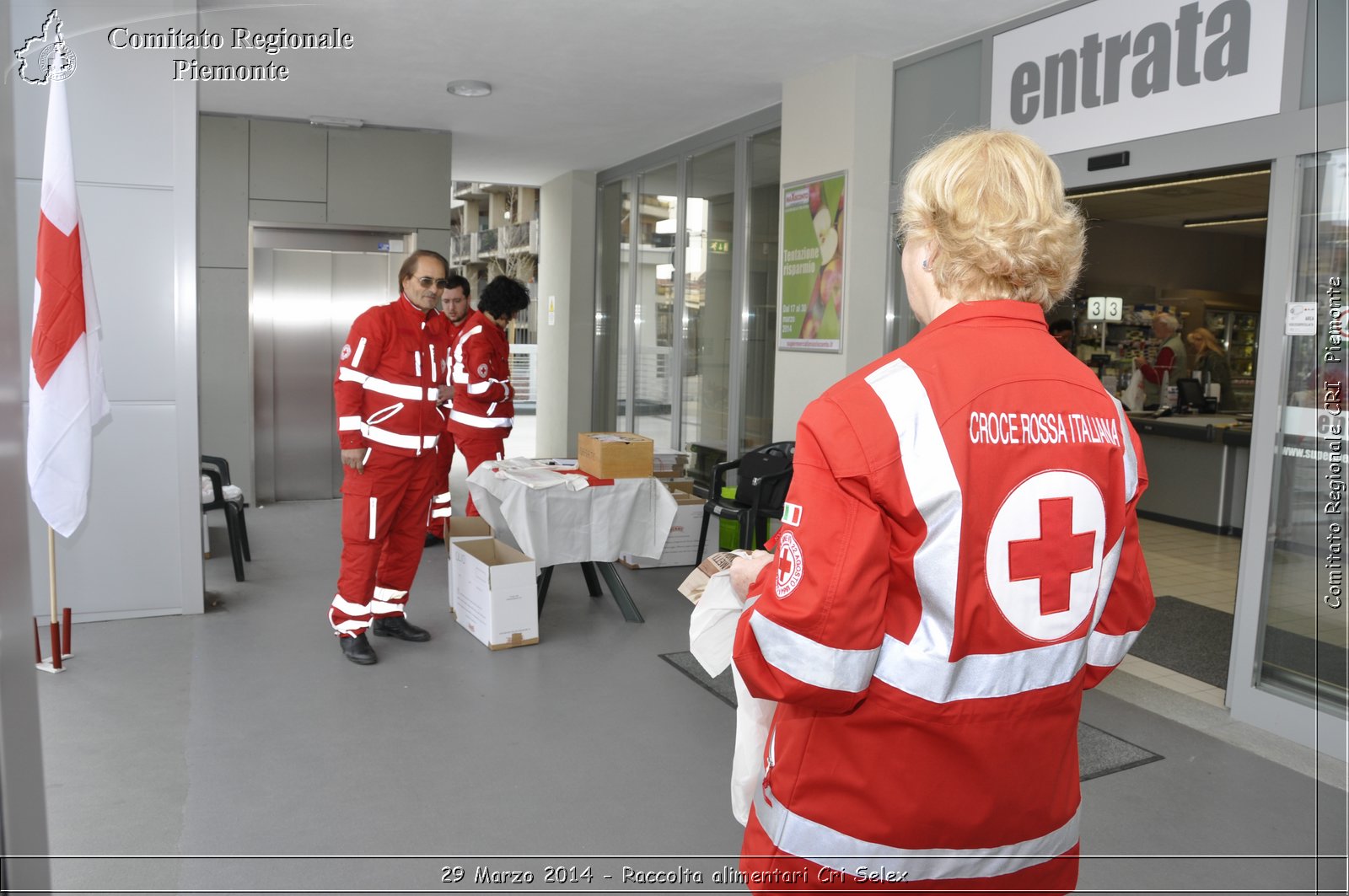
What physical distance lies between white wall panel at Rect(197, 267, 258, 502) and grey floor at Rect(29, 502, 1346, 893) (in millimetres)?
3433

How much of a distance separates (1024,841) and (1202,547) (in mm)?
7116

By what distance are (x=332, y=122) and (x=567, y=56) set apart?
2.84 meters

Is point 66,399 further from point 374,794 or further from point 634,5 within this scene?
point 634,5

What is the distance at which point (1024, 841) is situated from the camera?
1278 mm

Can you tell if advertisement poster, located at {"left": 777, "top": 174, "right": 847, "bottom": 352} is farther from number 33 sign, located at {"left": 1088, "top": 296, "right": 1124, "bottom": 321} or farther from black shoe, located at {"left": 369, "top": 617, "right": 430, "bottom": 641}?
number 33 sign, located at {"left": 1088, "top": 296, "right": 1124, "bottom": 321}

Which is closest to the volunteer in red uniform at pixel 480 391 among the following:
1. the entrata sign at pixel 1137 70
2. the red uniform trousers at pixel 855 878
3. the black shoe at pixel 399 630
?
the black shoe at pixel 399 630

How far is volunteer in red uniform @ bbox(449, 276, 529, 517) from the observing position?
235 inches

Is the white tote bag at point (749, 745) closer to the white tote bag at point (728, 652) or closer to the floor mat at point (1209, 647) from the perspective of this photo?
the white tote bag at point (728, 652)

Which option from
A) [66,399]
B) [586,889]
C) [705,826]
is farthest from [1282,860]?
[66,399]

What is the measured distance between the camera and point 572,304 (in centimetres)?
1048

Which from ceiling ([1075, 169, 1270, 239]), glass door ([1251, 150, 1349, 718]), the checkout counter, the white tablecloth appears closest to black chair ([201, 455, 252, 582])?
the white tablecloth

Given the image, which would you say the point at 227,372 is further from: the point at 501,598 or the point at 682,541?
the point at 501,598

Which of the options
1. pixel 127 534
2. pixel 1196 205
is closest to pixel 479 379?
pixel 127 534

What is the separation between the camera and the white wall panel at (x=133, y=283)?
4.55m
